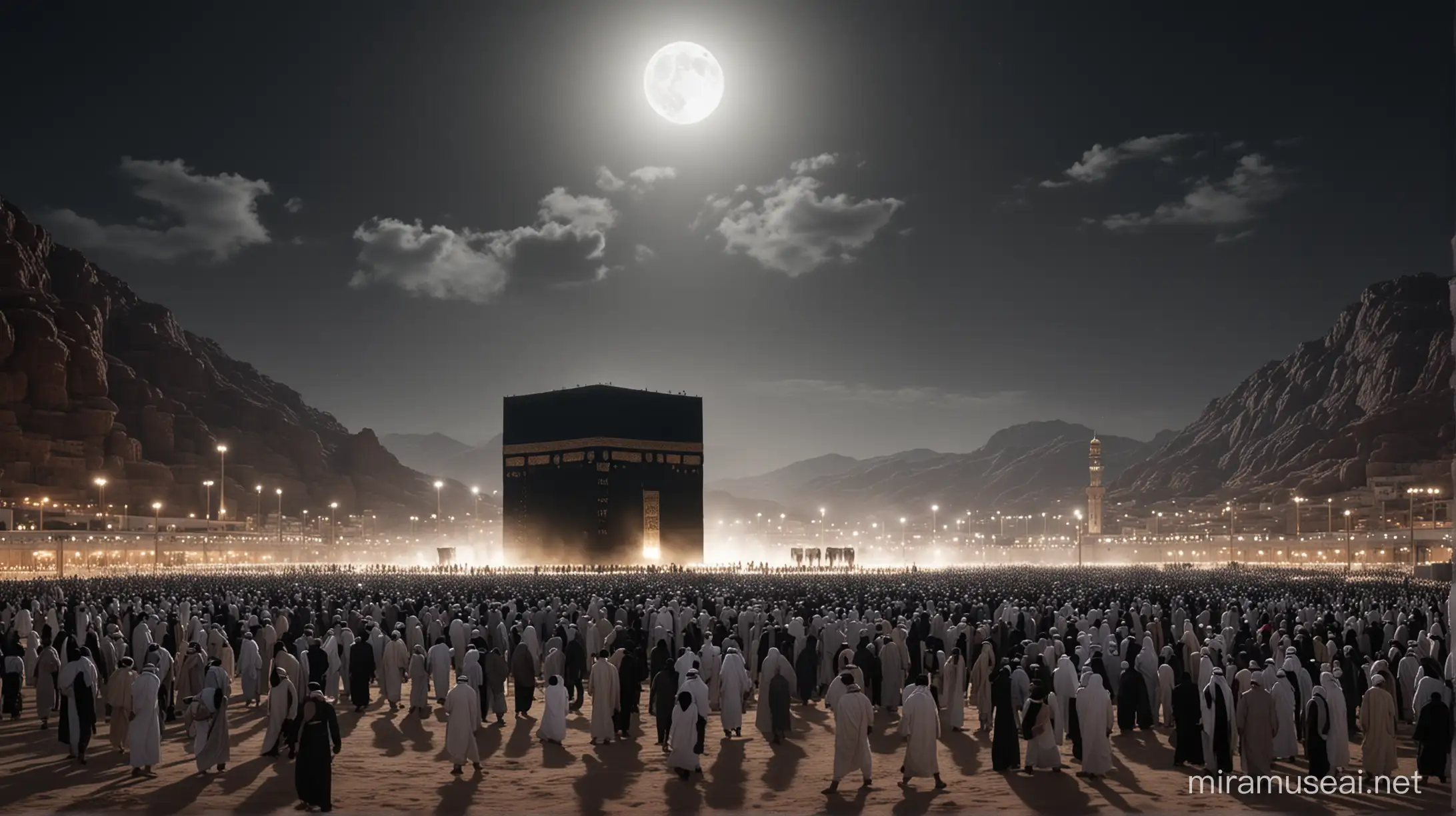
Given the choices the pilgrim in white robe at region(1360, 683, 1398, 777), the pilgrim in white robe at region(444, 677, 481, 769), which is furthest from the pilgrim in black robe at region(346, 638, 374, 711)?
the pilgrim in white robe at region(1360, 683, 1398, 777)

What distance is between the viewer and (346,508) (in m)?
151

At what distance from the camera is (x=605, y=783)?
12594 mm

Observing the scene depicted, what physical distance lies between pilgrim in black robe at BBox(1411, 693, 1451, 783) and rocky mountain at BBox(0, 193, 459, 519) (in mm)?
102154

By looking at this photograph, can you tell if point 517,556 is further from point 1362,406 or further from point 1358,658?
point 1362,406

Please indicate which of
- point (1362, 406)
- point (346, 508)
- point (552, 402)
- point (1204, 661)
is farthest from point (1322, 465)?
point (1204, 661)

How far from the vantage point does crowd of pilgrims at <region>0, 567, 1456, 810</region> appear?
12.4 m

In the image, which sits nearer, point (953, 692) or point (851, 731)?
point (851, 731)

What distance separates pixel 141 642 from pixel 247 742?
6158 mm

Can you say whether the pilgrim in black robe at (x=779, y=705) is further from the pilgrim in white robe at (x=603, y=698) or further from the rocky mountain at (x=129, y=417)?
the rocky mountain at (x=129, y=417)

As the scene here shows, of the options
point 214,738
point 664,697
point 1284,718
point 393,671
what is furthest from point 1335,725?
point 393,671

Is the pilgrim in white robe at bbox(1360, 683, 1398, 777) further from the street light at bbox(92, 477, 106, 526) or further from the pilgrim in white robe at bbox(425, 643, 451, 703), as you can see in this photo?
the street light at bbox(92, 477, 106, 526)

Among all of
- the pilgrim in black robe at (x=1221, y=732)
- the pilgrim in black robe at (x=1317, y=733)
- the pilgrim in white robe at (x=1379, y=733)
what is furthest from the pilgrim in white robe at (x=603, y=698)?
the pilgrim in white robe at (x=1379, y=733)

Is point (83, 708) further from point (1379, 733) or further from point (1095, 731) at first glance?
point (1379, 733)

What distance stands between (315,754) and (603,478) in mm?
52413
